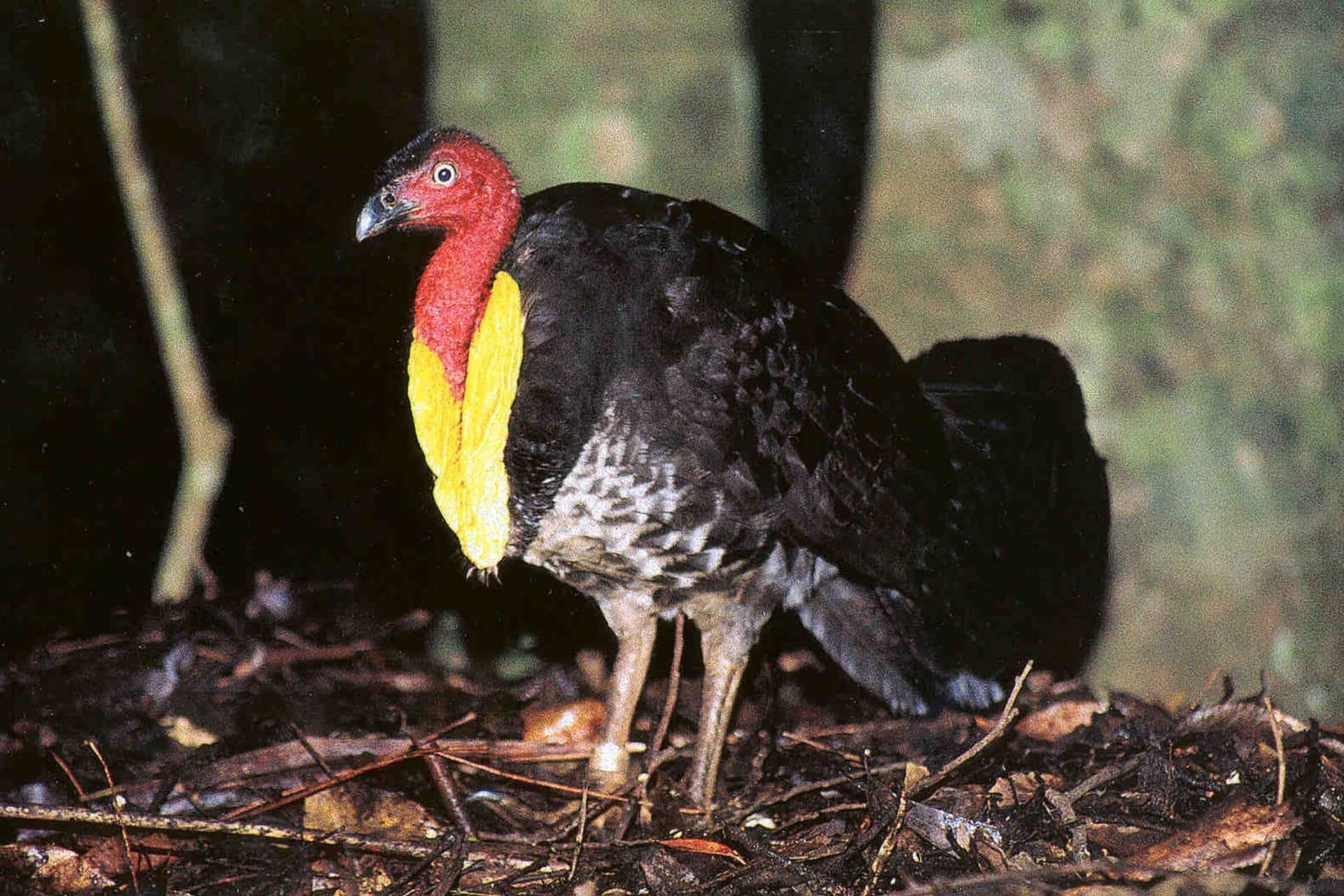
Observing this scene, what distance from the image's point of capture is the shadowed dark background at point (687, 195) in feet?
10.8

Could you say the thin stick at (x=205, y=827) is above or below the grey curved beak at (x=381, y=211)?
below

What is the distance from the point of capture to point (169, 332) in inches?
144

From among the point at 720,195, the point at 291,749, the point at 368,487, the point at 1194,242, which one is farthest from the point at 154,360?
the point at 1194,242

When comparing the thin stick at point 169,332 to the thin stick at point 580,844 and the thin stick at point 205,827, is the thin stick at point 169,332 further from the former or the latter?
the thin stick at point 580,844

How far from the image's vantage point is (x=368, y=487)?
3656mm

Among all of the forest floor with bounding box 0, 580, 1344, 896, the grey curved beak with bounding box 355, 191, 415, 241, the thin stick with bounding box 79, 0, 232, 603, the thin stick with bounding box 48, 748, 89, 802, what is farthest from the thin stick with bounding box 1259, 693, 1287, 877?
the thin stick with bounding box 79, 0, 232, 603

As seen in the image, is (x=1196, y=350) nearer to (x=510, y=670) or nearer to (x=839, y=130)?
(x=839, y=130)

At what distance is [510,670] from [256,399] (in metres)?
1.15

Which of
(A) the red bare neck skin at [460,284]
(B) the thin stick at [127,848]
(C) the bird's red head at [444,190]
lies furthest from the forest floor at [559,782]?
(C) the bird's red head at [444,190]

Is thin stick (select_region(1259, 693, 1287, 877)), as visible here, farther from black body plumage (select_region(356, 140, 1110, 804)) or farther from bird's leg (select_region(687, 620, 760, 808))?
bird's leg (select_region(687, 620, 760, 808))

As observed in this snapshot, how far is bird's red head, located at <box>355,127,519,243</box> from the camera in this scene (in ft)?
9.11

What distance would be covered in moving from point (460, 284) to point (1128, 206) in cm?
218

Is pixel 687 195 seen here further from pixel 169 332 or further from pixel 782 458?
pixel 169 332

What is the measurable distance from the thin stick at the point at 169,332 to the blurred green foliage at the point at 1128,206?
2.81 ft
